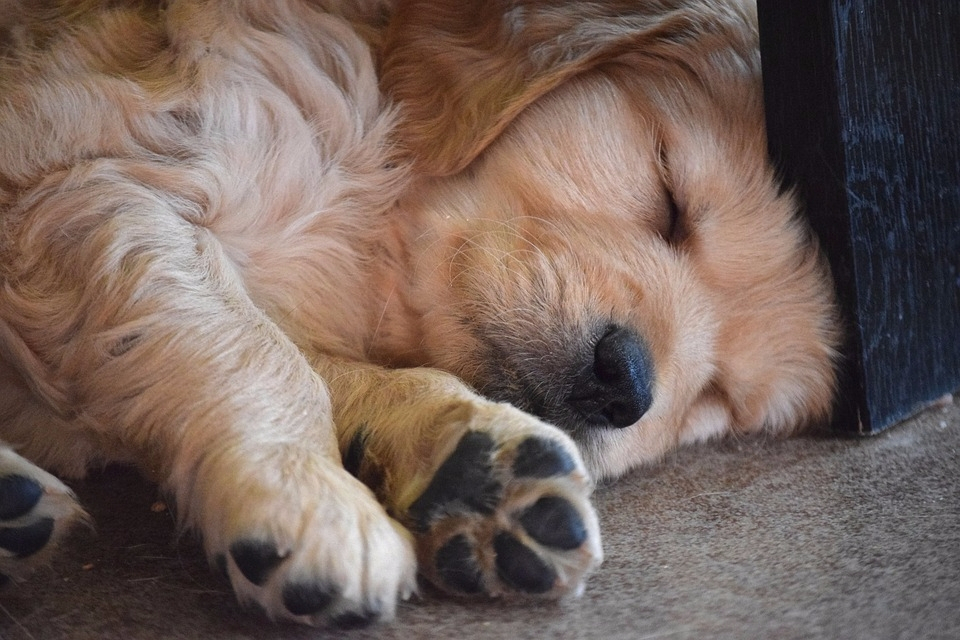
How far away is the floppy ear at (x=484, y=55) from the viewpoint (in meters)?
1.66

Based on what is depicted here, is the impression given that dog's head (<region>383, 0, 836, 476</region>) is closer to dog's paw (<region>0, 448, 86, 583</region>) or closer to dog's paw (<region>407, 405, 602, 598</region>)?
dog's paw (<region>407, 405, 602, 598</region>)

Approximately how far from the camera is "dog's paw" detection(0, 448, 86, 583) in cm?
115

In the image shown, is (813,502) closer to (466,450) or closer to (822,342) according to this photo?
(822,342)

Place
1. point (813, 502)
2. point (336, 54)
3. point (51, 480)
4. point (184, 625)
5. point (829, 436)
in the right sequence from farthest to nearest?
1. point (829, 436)
2. point (336, 54)
3. point (813, 502)
4. point (51, 480)
5. point (184, 625)

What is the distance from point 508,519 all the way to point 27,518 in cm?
61

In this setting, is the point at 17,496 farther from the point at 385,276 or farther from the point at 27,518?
the point at 385,276

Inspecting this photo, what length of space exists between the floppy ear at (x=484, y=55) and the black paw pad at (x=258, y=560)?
2.73 feet

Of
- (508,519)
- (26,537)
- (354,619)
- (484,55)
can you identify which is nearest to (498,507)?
(508,519)

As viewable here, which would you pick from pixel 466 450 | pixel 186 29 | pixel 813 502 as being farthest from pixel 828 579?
pixel 186 29

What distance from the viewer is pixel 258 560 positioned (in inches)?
42.4

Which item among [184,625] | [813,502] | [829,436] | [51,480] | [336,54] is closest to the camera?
[184,625]

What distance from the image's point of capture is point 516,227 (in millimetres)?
1619

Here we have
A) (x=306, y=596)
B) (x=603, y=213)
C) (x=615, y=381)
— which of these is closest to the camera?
(x=306, y=596)

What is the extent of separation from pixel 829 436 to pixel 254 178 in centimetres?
121
